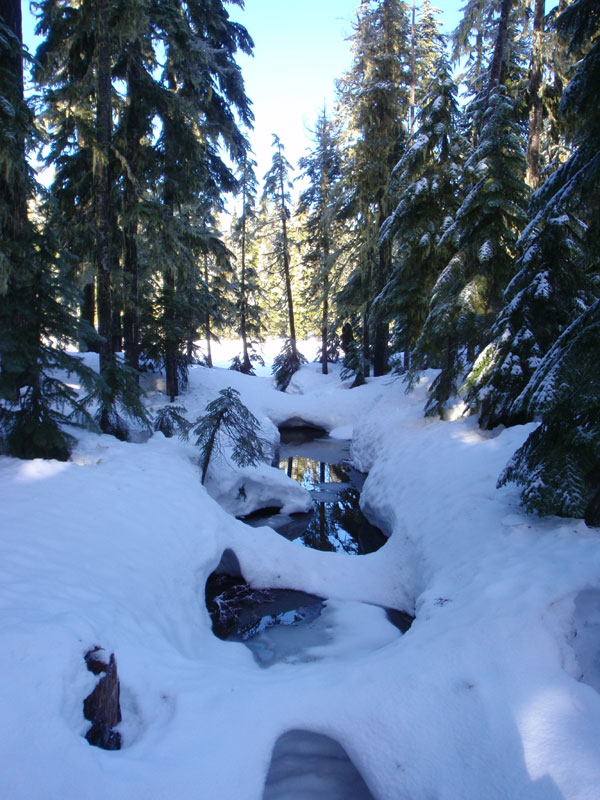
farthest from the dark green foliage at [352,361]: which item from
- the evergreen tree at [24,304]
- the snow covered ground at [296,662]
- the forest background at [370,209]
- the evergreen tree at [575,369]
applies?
the evergreen tree at [575,369]

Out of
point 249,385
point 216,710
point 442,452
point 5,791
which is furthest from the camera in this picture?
point 249,385

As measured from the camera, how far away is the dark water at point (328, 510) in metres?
9.70

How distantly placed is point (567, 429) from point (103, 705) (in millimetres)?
4631

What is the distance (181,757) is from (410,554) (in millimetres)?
4757

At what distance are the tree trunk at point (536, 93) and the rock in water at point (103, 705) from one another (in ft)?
41.2

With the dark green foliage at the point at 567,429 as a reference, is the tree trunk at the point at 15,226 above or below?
above

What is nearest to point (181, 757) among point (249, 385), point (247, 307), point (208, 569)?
point (208, 569)

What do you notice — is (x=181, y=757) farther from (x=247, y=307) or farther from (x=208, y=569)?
(x=247, y=307)

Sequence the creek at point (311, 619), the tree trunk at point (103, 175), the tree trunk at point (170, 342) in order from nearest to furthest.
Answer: the creek at point (311, 619), the tree trunk at point (103, 175), the tree trunk at point (170, 342)

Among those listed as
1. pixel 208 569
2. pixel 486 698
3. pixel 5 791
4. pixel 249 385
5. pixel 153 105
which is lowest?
pixel 208 569

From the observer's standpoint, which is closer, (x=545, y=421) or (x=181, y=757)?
(x=181, y=757)

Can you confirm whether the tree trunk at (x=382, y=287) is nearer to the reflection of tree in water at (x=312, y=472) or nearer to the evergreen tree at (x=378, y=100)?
the evergreen tree at (x=378, y=100)

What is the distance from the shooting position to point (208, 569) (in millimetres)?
6707

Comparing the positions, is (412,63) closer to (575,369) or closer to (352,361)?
(352,361)
